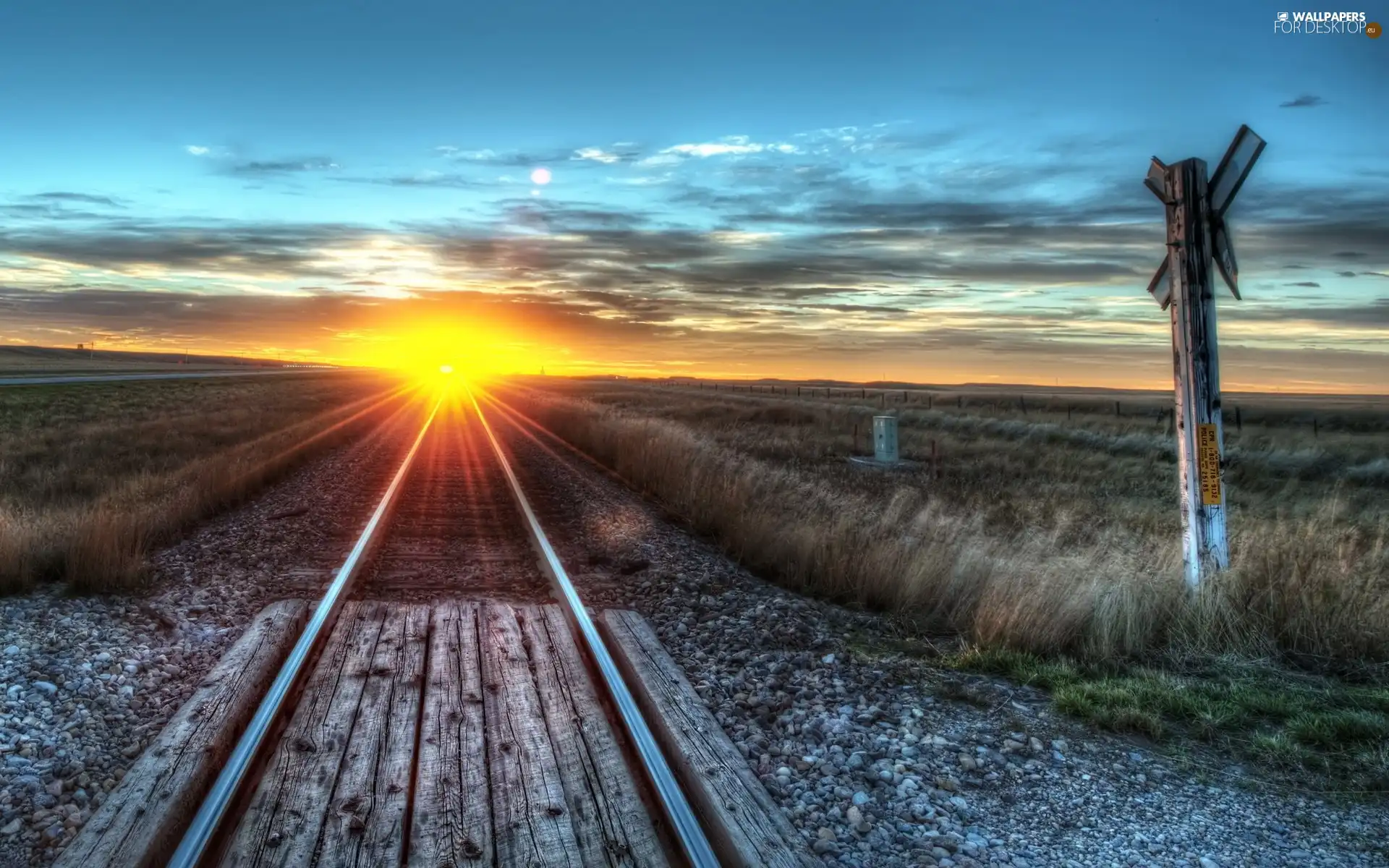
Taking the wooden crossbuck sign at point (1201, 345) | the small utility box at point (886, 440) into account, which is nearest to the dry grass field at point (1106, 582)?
the wooden crossbuck sign at point (1201, 345)

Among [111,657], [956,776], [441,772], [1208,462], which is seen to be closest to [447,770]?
[441,772]

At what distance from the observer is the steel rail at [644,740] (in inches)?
132

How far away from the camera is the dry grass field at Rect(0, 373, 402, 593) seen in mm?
7402

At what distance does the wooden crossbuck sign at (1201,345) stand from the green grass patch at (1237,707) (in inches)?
53.8

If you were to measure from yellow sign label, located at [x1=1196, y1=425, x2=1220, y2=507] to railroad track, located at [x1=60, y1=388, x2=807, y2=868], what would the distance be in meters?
4.30

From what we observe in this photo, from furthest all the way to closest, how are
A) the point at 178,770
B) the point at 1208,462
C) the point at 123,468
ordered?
the point at 123,468
the point at 1208,462
the point at 178,770

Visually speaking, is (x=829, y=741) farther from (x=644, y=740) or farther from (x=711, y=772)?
(x=644, y=740)

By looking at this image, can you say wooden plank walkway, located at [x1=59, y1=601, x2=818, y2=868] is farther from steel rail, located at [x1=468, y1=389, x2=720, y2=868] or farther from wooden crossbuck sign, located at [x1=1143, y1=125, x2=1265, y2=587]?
wooden crossbuck sign, located at [x1=1143, y1=125, x2=1265, y2=587]

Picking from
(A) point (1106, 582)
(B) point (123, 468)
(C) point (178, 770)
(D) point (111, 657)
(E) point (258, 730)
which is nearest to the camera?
(C) point (178, 770)

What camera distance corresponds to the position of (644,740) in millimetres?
4223

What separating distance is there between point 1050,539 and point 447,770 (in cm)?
785

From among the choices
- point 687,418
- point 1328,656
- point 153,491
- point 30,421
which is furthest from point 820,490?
point 30,421

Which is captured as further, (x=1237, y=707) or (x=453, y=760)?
(x=1237, y=707)

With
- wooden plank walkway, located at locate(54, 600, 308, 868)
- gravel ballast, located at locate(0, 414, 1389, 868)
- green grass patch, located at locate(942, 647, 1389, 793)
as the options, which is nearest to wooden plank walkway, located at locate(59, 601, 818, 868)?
wooden plank walkway, located at locate(54, 600, 308, 868)
